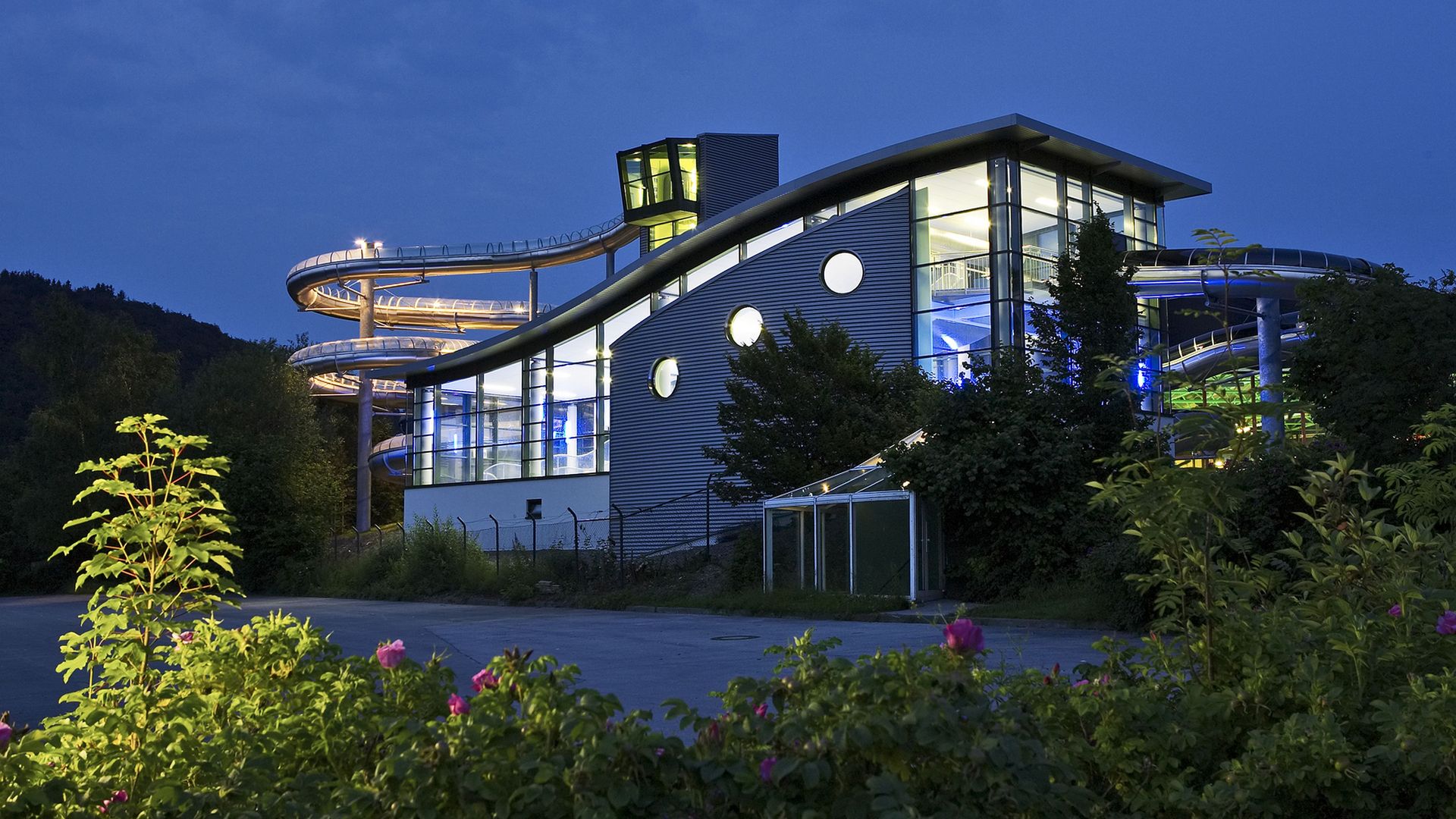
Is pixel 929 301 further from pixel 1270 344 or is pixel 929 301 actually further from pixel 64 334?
pixel 64 334

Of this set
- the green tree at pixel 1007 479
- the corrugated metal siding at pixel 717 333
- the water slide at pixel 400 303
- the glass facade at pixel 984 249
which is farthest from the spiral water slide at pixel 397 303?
the green tree at pixel 1007 479

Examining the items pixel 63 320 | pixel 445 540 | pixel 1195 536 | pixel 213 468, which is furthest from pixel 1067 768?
pixel 63 320

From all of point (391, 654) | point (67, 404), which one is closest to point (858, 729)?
point (391, 654)

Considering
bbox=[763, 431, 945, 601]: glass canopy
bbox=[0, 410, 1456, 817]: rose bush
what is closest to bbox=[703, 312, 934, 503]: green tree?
bbox=[763, 431, 945, 601]: glass canopy

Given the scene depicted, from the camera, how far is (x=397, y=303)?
6462cm

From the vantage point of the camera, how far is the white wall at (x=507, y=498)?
41031mm

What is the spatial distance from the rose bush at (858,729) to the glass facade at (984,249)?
24253 mm

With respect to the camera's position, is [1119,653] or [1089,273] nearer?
[1119,653]

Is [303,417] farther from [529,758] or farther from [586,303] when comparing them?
[529,758]

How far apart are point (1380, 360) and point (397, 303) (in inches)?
2138

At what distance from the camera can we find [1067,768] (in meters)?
3.24

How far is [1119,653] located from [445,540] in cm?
3034

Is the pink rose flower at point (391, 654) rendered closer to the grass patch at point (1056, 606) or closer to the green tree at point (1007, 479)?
the grass patch at point (1056, 606)

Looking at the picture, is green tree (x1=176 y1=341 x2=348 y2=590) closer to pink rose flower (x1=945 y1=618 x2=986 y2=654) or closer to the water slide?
Answer: the water slide
